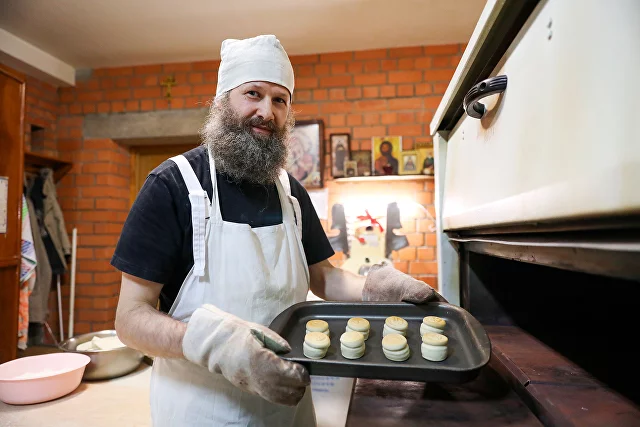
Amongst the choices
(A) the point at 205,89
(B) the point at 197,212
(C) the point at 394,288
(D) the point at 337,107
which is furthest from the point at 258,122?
(A) the point at 205,89

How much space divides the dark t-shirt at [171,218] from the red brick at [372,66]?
213 cm

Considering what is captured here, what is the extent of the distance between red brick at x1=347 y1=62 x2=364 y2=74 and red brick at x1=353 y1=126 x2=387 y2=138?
1.57ft

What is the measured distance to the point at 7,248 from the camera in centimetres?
229

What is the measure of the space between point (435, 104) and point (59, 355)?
9.51 feet

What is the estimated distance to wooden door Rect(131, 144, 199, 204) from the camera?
3.59 m

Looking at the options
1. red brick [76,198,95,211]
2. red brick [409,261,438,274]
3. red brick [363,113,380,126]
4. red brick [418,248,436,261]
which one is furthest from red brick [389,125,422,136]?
red brick [76,198,95,211]

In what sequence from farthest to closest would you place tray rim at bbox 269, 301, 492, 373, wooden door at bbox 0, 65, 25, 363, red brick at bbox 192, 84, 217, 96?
red brick at bbox 192, 84, 217, 96, wooden door at bbox 0, 65, 25, 363, tray rim at bbox 269, 301, 492, 373

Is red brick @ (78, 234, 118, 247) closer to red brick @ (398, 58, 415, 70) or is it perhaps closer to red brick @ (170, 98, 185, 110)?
red brick @ (170, 98, 185, 110)

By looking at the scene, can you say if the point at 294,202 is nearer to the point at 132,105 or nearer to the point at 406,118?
the point at 406,118

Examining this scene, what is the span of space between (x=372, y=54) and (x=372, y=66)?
4.0 inches

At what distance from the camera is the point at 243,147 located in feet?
4.09

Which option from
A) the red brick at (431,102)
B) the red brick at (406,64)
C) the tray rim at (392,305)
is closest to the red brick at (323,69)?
the red brick at (406,64)

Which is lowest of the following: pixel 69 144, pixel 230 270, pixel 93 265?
pixel 93 265

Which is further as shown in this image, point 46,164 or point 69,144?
point 69,144
